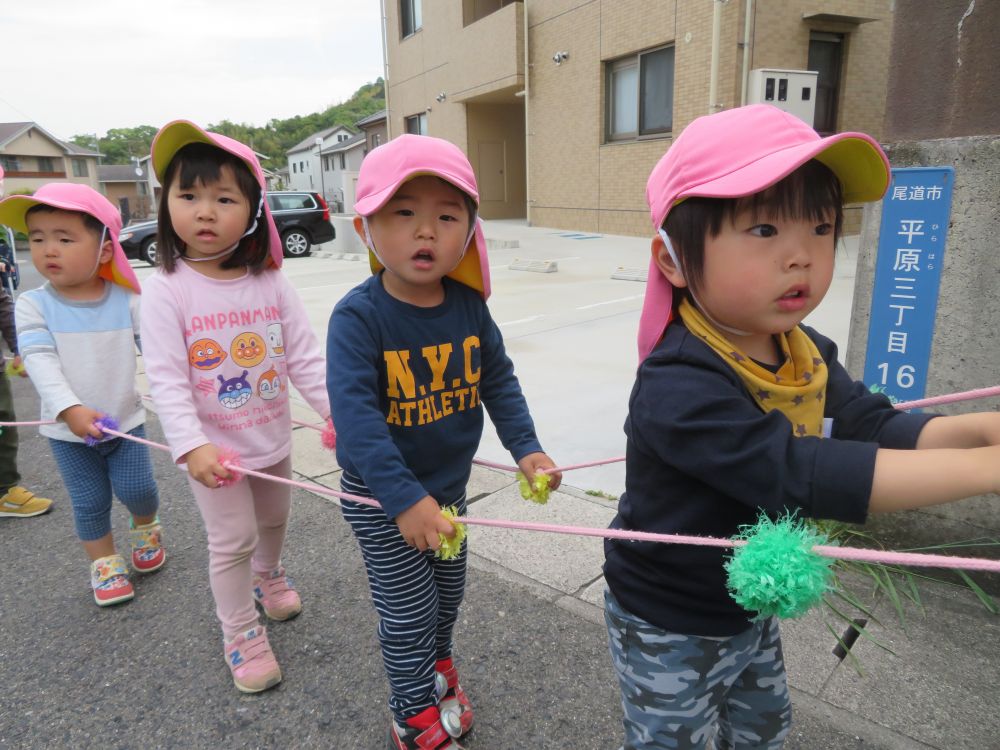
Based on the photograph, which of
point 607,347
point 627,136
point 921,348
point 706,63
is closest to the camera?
point 921,348

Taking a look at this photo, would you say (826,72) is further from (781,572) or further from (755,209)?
(781,572)

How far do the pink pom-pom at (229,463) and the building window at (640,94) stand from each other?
12.5 metres

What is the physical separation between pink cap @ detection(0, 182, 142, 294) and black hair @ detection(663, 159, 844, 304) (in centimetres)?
227

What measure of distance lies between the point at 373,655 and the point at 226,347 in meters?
1.15

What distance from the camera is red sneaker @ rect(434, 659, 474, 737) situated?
200 cm

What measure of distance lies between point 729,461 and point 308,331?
1.76 m

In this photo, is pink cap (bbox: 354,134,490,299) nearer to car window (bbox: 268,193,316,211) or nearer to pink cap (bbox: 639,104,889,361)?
pink cap (bbox: 639,104,889,361)

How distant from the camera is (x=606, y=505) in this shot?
3.36m

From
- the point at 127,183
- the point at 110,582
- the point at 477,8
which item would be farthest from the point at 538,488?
the point at 127,183

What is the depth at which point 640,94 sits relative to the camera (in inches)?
549

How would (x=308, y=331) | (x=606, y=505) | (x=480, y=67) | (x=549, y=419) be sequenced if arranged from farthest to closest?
(x=480, y=67) → (x=549, y=419) → (x=606, y=505) → (x=308, y=331)

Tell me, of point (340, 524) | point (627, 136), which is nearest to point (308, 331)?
point (340, 524)

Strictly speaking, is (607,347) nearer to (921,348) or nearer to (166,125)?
(921,348)

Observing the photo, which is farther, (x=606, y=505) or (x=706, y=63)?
(x=706, y=63)
